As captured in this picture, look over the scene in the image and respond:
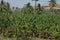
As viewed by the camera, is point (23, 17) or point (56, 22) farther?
point (23, 17)

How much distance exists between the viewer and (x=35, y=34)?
12039mm

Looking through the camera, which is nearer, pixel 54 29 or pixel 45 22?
pixel 54 29

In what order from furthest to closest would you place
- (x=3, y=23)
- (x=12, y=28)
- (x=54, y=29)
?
(x=3, y=23)
(x=12, y=28)
(x=54, y=29)

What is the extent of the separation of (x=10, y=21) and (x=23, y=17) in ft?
2.19

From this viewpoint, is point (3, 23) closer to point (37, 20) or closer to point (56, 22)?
point (37, 20)

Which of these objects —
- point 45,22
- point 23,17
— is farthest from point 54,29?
point 23,17

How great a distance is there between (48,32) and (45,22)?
550 mm

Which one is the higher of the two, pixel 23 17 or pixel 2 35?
pixel 23 17

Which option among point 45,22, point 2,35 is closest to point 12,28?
point 2,35

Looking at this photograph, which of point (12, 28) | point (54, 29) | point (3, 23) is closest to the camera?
point (54, 29)

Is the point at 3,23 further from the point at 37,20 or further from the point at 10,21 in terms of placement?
the point at 37,20

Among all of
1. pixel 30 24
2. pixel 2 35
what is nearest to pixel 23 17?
pixel 30 24

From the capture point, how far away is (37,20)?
478 inches

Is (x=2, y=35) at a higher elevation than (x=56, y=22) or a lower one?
lower
